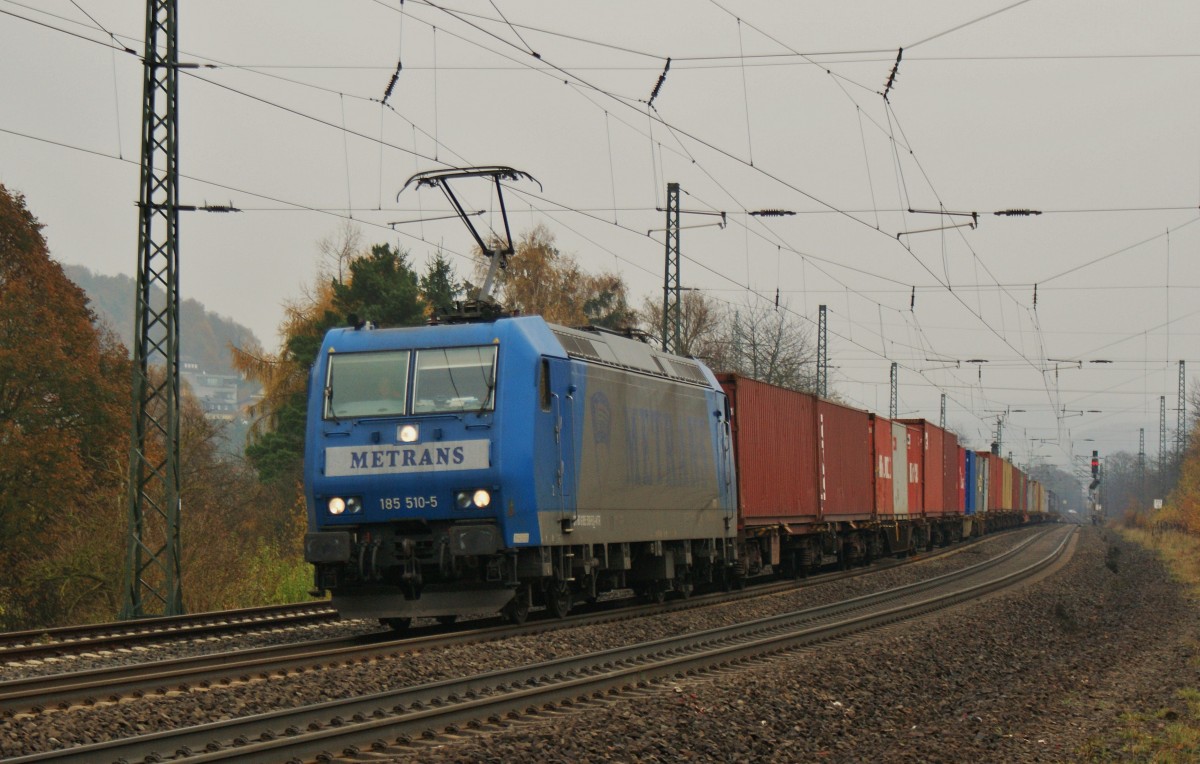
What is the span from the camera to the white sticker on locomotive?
13695mm

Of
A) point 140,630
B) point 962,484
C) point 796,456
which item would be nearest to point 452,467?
point 140,630

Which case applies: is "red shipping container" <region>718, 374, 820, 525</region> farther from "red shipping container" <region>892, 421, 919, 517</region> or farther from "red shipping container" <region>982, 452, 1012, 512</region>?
"red shipping container" <region>982, 452, 1012, 512</region>

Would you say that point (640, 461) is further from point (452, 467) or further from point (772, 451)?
point (772, 451)

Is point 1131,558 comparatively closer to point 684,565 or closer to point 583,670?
point 684,565

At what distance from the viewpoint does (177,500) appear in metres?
17.1

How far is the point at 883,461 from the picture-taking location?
32.1 meters

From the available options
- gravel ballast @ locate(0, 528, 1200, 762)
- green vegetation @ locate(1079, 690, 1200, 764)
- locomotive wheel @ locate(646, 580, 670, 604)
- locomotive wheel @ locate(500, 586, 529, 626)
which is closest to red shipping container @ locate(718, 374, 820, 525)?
locomotive wheel @ locate(646, 580, 670, 604)

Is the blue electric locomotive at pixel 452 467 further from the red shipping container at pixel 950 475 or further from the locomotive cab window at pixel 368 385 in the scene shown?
the red shipping container at pixel 950 475

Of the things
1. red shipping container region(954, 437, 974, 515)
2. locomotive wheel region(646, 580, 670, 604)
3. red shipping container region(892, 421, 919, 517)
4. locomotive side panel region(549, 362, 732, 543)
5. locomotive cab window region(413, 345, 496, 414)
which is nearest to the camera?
locomotive cab window region(413, 345, 496, 414)

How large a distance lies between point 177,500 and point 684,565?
7.13 m

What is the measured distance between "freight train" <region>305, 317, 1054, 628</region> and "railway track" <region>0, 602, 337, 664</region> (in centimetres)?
160

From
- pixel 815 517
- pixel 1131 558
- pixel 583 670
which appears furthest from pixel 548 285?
pixel 583 670

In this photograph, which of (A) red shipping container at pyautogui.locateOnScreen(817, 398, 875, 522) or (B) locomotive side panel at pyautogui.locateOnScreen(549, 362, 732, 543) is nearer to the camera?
(B) locomotive side panel at pyautogui.locateOnScreen(549, 362, 732, 543)

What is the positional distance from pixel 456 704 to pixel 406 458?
490 cm
